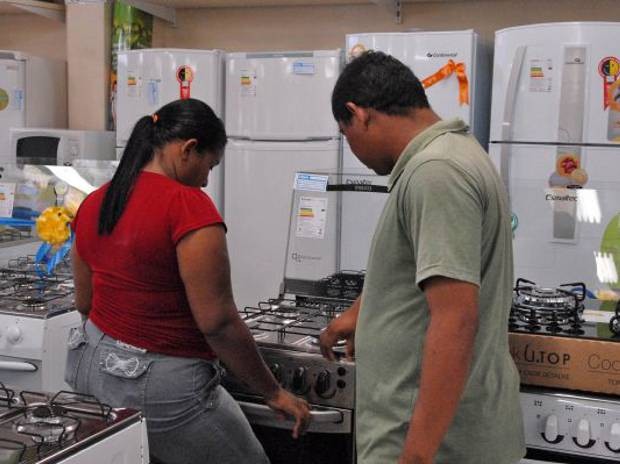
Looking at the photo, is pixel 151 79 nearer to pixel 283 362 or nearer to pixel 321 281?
pixel 321 281

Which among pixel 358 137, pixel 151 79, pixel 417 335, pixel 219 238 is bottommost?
pixel 417 335

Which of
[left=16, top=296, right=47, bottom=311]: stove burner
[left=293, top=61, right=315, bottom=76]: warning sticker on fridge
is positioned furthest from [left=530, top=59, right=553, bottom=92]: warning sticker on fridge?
[left=16, top=296, right=47, bottom=311]: stove burner

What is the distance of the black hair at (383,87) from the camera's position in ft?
4.35

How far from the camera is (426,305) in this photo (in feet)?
4.27

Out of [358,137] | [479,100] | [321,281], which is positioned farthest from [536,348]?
[479,100]

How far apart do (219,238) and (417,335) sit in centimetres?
52

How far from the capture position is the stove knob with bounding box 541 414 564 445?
1672 millimetres

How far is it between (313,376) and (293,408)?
3.5 inches

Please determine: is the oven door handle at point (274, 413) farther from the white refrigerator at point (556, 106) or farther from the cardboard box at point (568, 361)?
the white refrigerator at point (556, 106)

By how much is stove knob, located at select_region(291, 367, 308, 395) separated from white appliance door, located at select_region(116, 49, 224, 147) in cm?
244

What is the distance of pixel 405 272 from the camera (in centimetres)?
132

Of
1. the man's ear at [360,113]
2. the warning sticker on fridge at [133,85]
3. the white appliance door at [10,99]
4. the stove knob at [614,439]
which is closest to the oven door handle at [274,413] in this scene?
the stove knob at [614,439]

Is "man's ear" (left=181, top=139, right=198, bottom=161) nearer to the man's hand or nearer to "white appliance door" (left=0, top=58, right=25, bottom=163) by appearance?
the man's hand

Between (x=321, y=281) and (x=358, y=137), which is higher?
(x=358, y=137)
